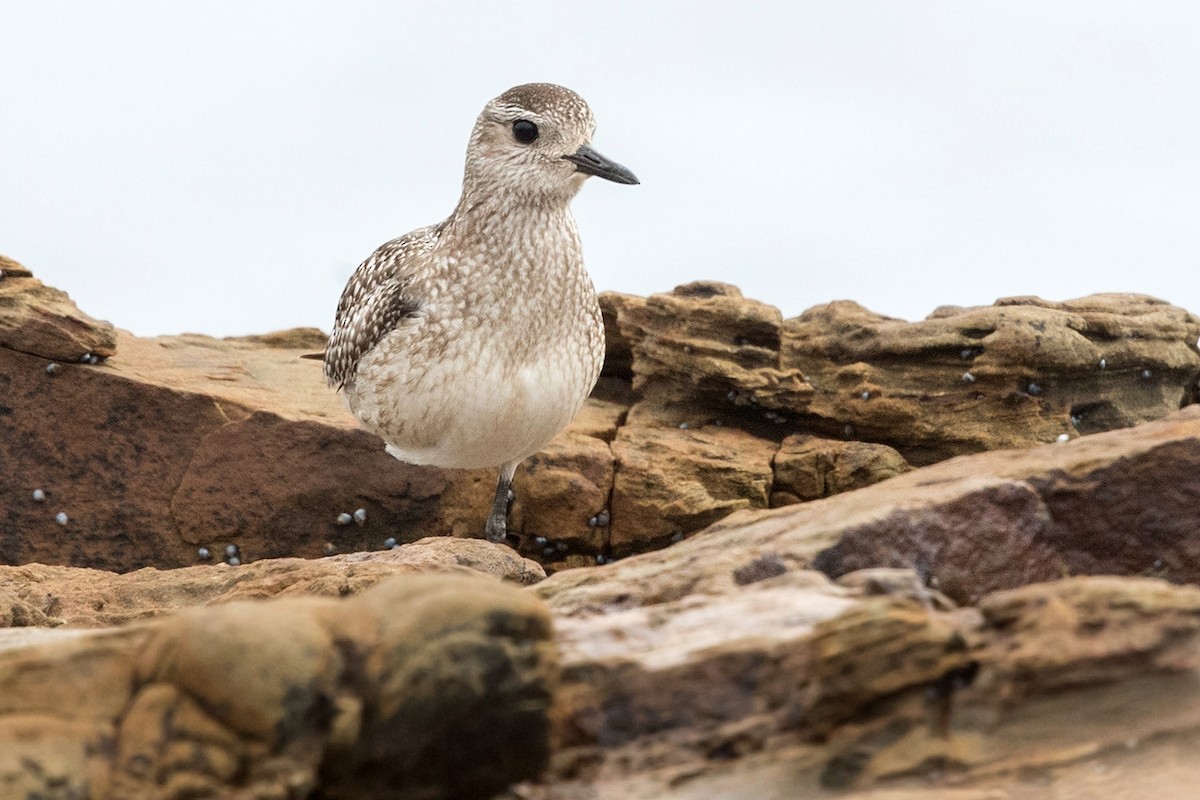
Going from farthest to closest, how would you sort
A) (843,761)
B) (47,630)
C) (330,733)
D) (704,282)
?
(704,282) → (47,630) → (843,761) → (330,733)

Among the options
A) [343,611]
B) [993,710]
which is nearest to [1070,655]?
[993,710]

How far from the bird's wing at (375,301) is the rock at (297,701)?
19.4ft

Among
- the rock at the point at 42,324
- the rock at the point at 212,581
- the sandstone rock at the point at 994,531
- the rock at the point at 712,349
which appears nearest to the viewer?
the sandstone rock at the point at 994,531

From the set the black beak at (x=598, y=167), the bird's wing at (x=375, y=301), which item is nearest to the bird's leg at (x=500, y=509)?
the bird's wing at (x=375, y=301)

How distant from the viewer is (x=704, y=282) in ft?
44.3

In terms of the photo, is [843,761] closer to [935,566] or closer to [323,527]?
[935,566]

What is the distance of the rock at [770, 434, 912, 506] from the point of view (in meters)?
12.3

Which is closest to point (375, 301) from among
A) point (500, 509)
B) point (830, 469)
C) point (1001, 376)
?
point (500, 509)

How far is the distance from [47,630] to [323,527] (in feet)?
16.4

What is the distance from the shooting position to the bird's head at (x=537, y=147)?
10367 mm

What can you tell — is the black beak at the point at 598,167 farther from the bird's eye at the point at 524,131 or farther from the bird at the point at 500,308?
the bird's eye at the point at 524,131

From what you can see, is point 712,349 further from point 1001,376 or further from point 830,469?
point 1001,376

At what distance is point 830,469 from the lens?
40.8 ft

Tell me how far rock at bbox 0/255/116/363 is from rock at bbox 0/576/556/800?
8402mm
